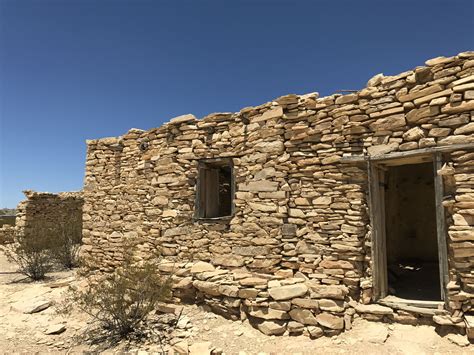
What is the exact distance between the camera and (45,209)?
12.7 metres

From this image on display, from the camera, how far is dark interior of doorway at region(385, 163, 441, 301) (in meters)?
8.20

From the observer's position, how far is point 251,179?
20.0 ft

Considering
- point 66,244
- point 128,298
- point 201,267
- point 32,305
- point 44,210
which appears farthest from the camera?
point 44,210

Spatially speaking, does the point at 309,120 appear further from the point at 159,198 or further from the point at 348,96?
the point at 159,198

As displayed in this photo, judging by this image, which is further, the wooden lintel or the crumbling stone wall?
the crumbling stone wall

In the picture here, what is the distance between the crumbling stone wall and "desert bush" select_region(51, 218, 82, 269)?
641 mm

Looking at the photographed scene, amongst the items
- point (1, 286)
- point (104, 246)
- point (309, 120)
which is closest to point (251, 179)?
point (309, 120)

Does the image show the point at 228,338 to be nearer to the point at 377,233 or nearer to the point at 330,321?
the point at 330,321

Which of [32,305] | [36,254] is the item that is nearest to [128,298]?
[32,305]

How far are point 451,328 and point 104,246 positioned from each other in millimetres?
6887

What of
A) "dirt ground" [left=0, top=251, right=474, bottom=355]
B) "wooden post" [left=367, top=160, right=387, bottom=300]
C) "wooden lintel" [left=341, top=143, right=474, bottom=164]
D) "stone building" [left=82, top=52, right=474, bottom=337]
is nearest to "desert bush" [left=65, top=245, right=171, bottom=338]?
"dirt ground" [left=0, top=251, right=474, bottom=355]

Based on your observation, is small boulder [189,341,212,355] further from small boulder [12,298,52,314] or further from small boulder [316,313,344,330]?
small boulder [12,298,52,314]

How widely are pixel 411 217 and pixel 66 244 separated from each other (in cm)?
966

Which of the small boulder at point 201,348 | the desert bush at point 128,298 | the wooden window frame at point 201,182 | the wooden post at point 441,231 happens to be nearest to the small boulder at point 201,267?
the desert bush at point 128,298
